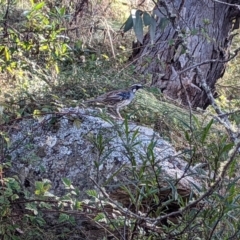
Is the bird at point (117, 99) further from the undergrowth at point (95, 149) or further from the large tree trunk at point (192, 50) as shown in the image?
the large tree trunk at point (192, 50)

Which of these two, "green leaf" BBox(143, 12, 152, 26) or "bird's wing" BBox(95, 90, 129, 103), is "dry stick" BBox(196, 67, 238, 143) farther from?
"bird's wing" BBox(95, 90, 129, 103)

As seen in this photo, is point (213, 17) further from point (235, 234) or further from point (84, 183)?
point (235, 234)

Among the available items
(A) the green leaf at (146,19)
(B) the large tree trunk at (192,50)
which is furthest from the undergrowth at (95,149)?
(A) the green leaf at (146,19)

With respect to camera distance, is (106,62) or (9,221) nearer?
(9,221)

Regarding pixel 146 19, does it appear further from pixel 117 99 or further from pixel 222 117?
pixel 117 99

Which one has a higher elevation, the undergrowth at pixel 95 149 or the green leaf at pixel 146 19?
the green leaf at pixel 146 19

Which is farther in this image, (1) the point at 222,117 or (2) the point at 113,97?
(2) the point at 113,97

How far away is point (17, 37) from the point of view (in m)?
3.54

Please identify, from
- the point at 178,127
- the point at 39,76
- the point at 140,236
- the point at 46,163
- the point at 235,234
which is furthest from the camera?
the point at 39,76

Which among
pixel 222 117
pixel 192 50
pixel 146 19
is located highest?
pixel 146 19

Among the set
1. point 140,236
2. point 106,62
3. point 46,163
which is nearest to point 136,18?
point 140,236

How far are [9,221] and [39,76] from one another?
2.34 meters

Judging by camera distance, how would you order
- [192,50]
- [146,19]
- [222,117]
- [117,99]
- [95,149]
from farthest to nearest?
[192,50] < [117,99] < [95,149] < [222,117] < [146,19]

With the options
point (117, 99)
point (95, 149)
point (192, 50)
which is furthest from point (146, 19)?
point (192, 50)
